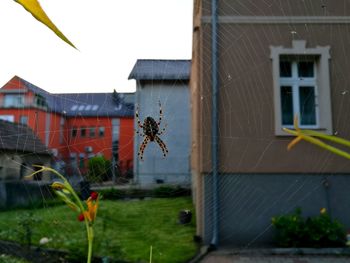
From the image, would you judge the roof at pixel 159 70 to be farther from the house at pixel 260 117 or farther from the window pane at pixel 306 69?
the window pane at pixel 306 69

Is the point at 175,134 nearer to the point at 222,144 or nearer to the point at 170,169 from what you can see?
the point at 170,169

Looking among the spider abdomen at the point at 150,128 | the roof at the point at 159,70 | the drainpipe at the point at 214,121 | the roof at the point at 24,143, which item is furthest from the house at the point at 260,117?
the roof at the point at 159,70

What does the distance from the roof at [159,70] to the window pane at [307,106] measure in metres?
5.04

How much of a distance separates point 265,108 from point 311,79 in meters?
1.10

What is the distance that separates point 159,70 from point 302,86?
22.0 ft

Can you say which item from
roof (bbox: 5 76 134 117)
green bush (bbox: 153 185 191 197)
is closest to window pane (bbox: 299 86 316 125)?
roof (bbox: 5 76 134 117)

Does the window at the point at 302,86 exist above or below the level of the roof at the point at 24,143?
above

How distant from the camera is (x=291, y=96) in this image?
22.2 feet

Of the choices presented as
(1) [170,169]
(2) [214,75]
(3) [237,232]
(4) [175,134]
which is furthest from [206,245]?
(4) [175,134]

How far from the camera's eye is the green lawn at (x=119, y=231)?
4.91 metres

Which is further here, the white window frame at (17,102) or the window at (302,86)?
the window at (302,86)

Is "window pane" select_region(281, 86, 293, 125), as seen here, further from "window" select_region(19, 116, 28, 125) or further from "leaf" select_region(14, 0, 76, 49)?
"leaf" select_region(14, 0, 76, 49)

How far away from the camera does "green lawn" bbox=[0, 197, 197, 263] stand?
4.91 m

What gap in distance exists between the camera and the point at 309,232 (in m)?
5.85
